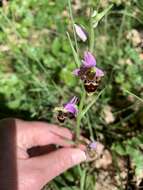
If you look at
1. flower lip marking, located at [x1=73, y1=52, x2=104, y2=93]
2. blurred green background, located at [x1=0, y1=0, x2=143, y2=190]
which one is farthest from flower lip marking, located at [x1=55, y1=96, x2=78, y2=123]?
blurred green background, located at [x1=0, y1=0, x2=143, y2=190]

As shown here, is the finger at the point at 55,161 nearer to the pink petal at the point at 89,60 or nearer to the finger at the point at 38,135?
the finger at the point at 38,135

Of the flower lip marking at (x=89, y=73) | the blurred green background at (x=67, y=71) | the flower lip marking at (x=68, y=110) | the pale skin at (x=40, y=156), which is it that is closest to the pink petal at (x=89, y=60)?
the flower lip marking at (x=89, y=73)

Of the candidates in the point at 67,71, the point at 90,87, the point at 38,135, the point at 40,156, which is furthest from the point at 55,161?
the point at 67,71

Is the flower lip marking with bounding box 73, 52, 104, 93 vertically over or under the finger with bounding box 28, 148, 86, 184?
over

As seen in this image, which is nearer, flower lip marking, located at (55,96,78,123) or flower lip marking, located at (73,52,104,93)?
flower lip marking, located at (73,52,104,93)

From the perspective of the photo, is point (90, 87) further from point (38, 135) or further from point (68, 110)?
point (38, 135)

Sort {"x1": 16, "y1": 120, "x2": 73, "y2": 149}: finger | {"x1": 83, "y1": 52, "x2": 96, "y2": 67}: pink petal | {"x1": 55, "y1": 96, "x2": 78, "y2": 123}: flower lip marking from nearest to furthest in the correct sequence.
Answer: {"x1": 83, "y1": 52, "x2": 96, "y2": 67}: pink petal → {"x1": 55, "y1": 96, "x2": 78, "y2": 123}: flower lip marking → {"x1": 16, "y1": 120, "x2": 73, "y2": 149}: finger

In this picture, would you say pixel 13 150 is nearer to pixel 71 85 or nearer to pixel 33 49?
pixel 71 85

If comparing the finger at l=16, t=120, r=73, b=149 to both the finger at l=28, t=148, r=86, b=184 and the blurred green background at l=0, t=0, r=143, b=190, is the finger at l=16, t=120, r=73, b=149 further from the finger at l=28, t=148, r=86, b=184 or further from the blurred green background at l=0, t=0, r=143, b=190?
the blurred green background at l=0, t=0, r=143, b=190

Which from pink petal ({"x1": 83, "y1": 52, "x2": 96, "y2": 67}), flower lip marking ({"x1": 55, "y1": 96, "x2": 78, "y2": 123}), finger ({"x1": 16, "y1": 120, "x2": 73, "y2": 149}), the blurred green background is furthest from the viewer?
the blurred green background
